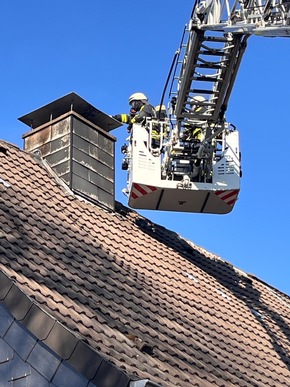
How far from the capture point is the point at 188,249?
52.0 feet

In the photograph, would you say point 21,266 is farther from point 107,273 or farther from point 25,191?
Result: point 25,191

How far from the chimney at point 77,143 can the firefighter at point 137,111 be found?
69 centimetres

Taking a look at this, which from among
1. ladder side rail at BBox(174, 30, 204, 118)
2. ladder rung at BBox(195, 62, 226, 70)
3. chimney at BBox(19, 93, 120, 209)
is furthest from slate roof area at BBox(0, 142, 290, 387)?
ladder rung at BBox(195, 62, 226, 70)

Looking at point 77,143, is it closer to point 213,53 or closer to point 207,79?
point 207,79

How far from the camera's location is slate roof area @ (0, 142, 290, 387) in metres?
8.75

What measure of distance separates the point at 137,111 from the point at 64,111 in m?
2.06

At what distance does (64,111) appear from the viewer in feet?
53.5

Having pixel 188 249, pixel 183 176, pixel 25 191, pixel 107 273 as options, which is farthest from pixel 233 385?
pixel 183 176

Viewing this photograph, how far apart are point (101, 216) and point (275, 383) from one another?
419 centimetres

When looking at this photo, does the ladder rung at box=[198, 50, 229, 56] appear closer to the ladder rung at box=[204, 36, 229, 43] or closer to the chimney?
the ladder rung at box=[204, 36, 229, 43]

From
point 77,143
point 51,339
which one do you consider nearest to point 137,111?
point 77,143

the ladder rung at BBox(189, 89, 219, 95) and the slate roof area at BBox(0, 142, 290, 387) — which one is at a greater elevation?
the ladder rung at BBox(189, 89, 219, 95)

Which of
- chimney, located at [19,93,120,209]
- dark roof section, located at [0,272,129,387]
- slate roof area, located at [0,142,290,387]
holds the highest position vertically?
chimney, located at [19,93,120,209]

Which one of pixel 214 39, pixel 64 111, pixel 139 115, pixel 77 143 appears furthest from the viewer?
pixel 139 115
